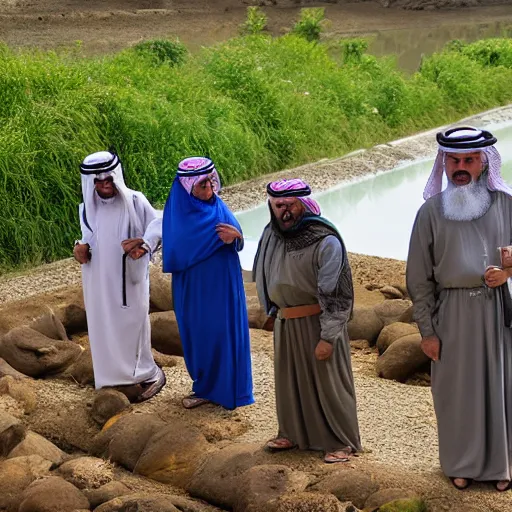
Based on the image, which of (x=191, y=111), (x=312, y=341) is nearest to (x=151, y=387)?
(x=312, y=341)

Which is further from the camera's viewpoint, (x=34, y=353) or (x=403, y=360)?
(x=34, y=353)

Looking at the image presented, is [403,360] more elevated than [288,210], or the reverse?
[288,210]

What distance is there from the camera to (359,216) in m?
12.0

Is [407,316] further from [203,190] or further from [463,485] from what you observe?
[463,485]

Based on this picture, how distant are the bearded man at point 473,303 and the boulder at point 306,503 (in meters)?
0.62

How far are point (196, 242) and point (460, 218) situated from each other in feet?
5.59

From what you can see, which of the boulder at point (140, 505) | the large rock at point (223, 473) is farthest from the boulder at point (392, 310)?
the boulder at point (140, 505)

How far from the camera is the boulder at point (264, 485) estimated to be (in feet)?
15.5

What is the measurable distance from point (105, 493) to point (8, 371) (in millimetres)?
1902

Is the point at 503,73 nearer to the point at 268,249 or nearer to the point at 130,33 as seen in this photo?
the point at 130,33

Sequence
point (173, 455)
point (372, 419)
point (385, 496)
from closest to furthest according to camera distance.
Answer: point (385, 496)
point (173, 455)
point (372, 419)

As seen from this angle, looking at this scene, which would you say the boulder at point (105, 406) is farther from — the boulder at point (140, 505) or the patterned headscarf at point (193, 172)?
the boulder at point (140, 505)

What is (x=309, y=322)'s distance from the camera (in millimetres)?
5234

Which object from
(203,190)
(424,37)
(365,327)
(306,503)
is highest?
(203,190)
